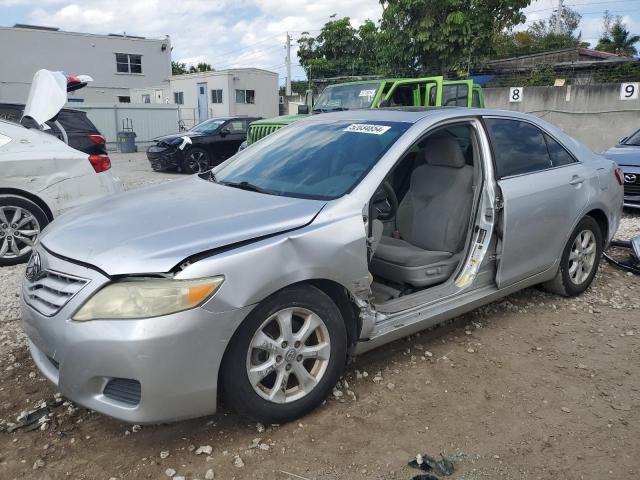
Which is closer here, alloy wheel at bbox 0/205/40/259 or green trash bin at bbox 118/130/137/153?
alloy wheel at bbox 0/205/40/259

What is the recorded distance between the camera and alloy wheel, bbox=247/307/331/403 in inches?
102

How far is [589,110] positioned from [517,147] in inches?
493

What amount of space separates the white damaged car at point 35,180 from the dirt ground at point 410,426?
188 centimetres

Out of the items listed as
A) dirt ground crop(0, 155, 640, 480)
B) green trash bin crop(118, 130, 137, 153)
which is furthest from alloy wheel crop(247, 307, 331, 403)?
green trash bin crop(118, 130, 137, 153)

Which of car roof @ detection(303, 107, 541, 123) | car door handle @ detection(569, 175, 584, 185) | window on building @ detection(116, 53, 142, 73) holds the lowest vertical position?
car door handle @ detection(569, 175, 584, 185)

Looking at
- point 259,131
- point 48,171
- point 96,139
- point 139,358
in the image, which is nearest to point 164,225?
point 139,358

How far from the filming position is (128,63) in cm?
3491

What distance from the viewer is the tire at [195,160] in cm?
1398

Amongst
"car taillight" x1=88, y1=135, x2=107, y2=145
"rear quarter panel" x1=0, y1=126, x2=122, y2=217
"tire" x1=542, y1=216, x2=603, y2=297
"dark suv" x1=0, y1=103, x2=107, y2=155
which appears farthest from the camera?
"car taillight" x1=88, y1=135, x2=107, y2=145

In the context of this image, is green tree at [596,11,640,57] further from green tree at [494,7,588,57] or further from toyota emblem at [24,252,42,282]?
toyota emblem at [24,252,42,282]

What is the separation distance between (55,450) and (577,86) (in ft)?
51.0

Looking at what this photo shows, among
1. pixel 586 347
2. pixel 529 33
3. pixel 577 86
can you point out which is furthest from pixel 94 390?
pixel 529 33

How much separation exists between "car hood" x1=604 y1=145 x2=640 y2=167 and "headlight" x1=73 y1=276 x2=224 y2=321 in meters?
7.49

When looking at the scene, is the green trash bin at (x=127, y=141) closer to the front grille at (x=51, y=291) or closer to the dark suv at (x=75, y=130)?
the dark suv at (x=75, y=130)
